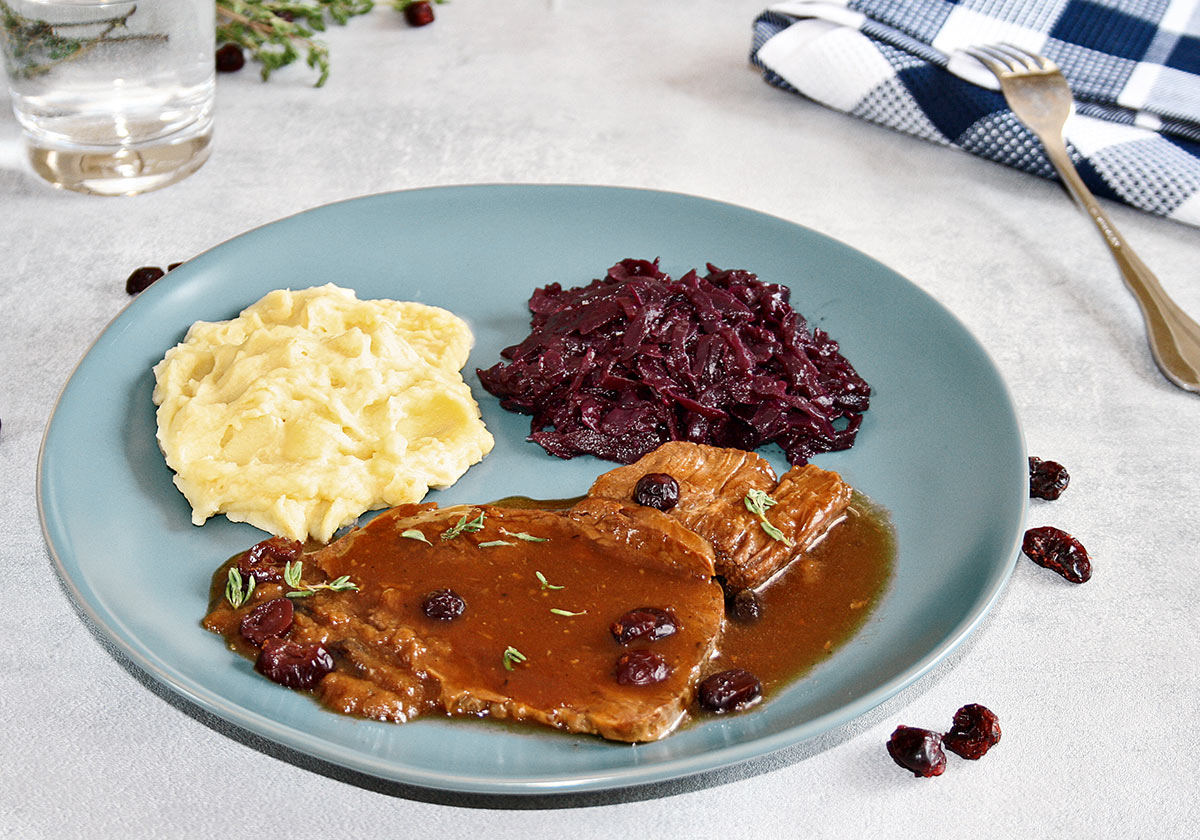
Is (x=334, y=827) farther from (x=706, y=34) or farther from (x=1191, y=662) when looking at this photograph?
(x=706, y=34)

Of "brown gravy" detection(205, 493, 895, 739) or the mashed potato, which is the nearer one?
"brown gravy" detection(205, 493, 895, 739)

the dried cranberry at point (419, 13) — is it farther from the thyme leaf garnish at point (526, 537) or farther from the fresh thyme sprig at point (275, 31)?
the thyme leaf garnish at point (526, 537)

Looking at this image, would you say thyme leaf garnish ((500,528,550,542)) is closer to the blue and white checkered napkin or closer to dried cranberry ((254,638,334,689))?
dried cranberry ((254,638,334,689))

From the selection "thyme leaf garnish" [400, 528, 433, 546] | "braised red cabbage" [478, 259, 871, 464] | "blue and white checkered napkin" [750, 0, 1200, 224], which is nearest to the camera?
"thyme leaf garnish" [400, 528, 433, 546]

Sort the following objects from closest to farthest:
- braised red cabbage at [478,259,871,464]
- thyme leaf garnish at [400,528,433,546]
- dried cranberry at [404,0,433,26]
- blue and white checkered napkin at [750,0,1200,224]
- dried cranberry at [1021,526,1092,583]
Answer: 1. thyme leaf garnish at [400,528,433,546]
2. dried cranberry at [1021,526,1092,583]
3. braised red cabbage at [478,259,871,464]
4. blue and white checkered napkin at [750,0,1200,224]
5. dried cranberry at [404,0,433,26]

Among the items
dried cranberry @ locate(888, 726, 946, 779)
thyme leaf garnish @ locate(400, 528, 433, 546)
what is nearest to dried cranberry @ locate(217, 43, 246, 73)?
thyme leaf garnish @ locate(400, 528, 433, 546)

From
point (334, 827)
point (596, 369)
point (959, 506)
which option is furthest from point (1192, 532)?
point (334, 827)
